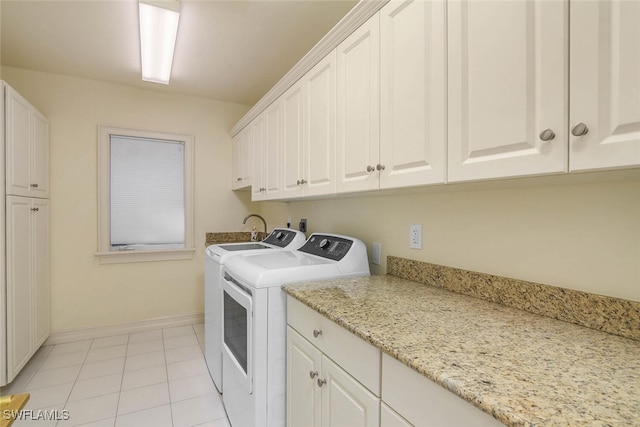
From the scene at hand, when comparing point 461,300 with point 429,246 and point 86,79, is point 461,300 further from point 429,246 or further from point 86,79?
point 86,79

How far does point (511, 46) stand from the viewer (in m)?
0.85

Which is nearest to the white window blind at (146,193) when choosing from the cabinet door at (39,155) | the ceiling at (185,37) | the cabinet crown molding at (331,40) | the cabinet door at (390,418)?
the cabinet door at (39,155)

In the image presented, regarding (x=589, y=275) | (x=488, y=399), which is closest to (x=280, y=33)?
(x=589, y=275)

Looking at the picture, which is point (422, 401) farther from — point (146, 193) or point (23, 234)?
point (146, 193)

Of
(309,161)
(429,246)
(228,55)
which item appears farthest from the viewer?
(228,55)

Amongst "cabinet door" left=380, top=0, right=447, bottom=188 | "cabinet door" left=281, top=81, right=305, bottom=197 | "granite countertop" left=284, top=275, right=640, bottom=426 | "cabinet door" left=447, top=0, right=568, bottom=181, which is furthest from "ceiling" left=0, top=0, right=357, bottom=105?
"granite countertop" left=284, top=275, right=640, bottom=426

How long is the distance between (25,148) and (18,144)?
12 cm

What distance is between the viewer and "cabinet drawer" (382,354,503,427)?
0.63 metres

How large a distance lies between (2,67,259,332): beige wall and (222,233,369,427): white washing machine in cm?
178

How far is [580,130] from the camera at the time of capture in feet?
2.34

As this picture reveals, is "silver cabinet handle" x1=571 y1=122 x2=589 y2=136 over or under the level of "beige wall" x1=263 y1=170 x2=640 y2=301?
over

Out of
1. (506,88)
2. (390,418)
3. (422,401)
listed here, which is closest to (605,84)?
(506,88)

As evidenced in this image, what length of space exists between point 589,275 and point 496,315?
0.30 m

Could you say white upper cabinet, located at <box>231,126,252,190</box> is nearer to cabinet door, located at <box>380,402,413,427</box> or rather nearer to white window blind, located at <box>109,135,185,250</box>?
white window blind, located at <box>109,135,185,250</box>
